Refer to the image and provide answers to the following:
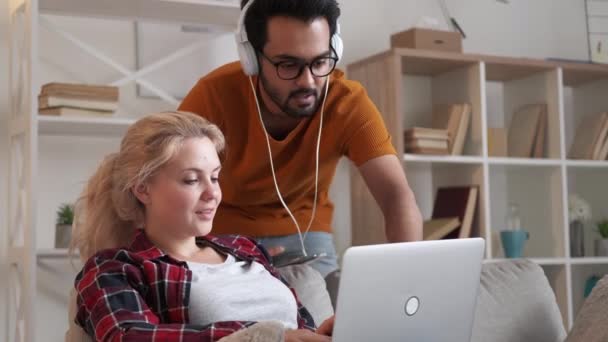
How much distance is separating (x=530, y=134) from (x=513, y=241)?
45 centimetres

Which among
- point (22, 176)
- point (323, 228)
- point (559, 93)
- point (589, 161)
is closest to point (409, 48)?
point (559, 93)

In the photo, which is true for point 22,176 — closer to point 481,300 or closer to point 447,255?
point 481,300

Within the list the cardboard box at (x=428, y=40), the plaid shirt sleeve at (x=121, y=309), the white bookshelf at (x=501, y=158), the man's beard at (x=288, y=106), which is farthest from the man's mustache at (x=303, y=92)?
the cardboard box at (x=428, y=40)

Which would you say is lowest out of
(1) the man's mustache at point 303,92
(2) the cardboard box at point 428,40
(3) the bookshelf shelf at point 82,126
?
(1) the man's mustache at point 303,92

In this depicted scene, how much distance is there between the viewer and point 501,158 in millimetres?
3570

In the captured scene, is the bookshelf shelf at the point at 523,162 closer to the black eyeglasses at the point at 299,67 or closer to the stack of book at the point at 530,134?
the stack of book at the point at 530,134

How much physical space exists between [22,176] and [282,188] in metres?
1.01

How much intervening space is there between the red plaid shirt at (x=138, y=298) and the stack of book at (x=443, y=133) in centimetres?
183

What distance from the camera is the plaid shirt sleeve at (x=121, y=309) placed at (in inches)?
57.1

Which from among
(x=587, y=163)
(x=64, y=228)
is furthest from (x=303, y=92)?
(x=587, y=163)

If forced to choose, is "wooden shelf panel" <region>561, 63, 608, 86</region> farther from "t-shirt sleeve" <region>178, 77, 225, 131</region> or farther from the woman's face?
the woman's face

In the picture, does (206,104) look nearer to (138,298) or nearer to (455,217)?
(138,298)

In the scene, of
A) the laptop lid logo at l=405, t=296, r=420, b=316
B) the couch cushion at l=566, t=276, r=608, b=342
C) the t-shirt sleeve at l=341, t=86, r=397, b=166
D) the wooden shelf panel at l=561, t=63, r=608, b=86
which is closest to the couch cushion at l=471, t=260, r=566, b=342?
the couch cushion at l=566, t=276, r=608, b=342

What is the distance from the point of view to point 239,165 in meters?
2.29
